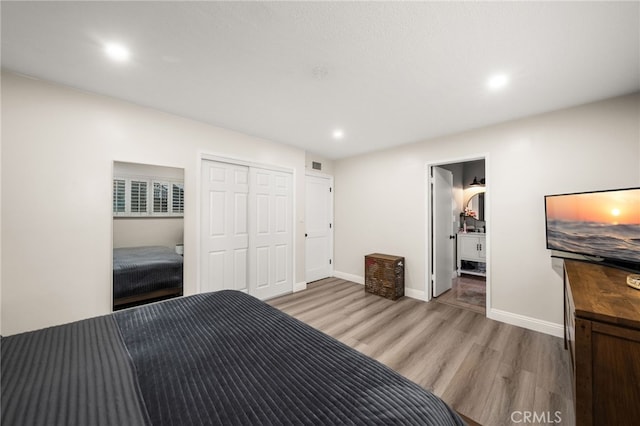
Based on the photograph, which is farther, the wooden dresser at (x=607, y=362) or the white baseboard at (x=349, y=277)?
the white baseboard at (x=349, y=277)

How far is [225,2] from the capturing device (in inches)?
50.3

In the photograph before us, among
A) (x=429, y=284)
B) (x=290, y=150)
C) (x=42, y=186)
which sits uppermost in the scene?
(x=290, y=150)

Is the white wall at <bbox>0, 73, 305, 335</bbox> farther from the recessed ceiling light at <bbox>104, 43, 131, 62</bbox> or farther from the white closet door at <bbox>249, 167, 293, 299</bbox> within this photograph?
the white closet door at <bbox>249, 167, 293, 299</bbox>

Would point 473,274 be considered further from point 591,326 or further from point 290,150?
point 290,150

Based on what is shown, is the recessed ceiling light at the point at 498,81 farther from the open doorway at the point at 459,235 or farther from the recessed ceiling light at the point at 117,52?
the recessed ceiling light at the point at 117,52

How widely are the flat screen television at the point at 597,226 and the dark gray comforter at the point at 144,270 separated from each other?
415 cm

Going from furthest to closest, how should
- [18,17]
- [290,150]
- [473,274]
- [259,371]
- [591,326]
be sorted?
[473,274]
[290,150]
[18,17]
[591,326]
[259,371]

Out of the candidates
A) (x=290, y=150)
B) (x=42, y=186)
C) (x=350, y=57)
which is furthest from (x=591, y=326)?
(x=42, y=186)

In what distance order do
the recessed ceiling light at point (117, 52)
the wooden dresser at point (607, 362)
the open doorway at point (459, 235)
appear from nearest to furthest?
1. the wooden dresser at point (607, 362)
2. the recessed ceiling light at point (117, 52)
3. the open doorway at point (459, 235)

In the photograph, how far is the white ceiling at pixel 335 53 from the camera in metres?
1.32

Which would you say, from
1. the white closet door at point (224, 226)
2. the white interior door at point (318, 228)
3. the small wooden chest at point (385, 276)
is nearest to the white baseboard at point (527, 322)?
the small wooden chest at point (385, 276)

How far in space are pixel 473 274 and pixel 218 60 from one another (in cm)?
568

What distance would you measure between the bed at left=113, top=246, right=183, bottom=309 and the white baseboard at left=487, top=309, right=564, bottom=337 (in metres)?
3.88

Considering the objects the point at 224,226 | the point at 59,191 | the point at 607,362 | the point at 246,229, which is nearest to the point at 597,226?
the point at 607,362
